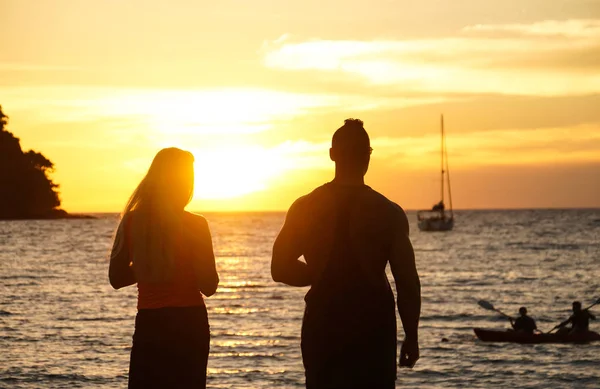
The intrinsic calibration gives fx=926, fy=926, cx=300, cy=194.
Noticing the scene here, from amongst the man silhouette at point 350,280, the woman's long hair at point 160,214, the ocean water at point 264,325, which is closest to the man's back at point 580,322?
the ocean water at point 264,325

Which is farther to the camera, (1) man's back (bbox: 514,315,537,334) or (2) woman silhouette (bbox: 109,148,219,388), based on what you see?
(1) man's back (bbox: 514,315,537,334)

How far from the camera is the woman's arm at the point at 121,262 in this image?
5.40 metres

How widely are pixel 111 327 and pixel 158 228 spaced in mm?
27228

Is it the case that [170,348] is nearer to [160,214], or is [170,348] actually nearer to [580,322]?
[160,214]

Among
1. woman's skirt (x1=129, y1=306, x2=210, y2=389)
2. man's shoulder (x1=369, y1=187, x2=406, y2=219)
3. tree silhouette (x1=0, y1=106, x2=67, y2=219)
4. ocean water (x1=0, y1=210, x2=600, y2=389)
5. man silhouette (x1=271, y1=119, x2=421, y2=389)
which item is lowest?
ocean water (x1=0, y1=210, x2=600, y2=389)

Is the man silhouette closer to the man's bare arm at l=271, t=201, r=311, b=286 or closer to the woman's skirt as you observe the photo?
the man's bare arm at l=271, t=201, r=311, b=286

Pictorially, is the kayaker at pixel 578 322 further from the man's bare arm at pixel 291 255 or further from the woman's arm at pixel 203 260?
the man's bare arm at pixel 291 255

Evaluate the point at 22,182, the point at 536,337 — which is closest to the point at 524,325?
the point at 536,337

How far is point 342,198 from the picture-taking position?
466 centimetres

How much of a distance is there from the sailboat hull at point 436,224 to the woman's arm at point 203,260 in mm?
122446

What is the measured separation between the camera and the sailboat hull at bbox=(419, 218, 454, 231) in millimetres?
126438

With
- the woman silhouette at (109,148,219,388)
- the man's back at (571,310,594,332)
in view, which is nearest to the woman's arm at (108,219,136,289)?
the woman silhouette at (109,148,219,388)

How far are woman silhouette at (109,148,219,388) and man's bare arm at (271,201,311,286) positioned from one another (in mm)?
839

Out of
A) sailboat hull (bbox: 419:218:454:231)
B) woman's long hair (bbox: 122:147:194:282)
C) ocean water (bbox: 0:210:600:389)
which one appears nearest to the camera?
woman's long hair (bbox: 122:147:194:282)
